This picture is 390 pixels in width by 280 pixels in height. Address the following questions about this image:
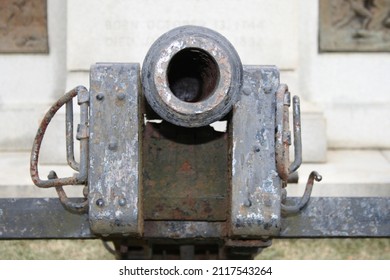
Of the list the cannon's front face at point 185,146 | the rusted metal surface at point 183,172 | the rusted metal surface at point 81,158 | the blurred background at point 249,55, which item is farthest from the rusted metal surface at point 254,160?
the blurred background at point 249,55

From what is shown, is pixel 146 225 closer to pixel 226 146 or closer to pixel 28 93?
pixel 226 146

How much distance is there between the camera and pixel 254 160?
342 centimetres

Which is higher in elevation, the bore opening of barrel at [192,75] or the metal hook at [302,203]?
the bore opening of barrel at [192,75]

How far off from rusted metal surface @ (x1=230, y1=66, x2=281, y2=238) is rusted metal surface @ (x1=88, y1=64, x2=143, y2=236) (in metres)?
0.29

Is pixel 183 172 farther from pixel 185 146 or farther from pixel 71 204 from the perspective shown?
pixel 71 204

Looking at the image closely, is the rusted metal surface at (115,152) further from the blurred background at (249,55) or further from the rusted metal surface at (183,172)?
the blurred background at (249,55)

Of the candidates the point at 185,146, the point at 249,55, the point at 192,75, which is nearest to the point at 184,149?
the point at 185,146

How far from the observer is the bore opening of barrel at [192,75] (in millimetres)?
3342

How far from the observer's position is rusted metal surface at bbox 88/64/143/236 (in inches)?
133

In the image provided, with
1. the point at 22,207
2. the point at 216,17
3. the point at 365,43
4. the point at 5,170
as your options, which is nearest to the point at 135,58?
the point at 216,17

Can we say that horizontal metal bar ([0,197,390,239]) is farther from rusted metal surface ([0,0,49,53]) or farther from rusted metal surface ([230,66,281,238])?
rusted metal surface ([0,0,49,53])

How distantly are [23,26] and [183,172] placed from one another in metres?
4.27

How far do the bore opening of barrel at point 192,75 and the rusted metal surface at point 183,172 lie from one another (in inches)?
4.3

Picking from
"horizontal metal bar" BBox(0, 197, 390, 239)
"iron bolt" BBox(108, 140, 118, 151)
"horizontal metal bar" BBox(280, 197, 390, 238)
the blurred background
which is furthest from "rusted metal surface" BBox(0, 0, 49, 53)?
"iron bolt" BBox(108, 140, 118, 151)
